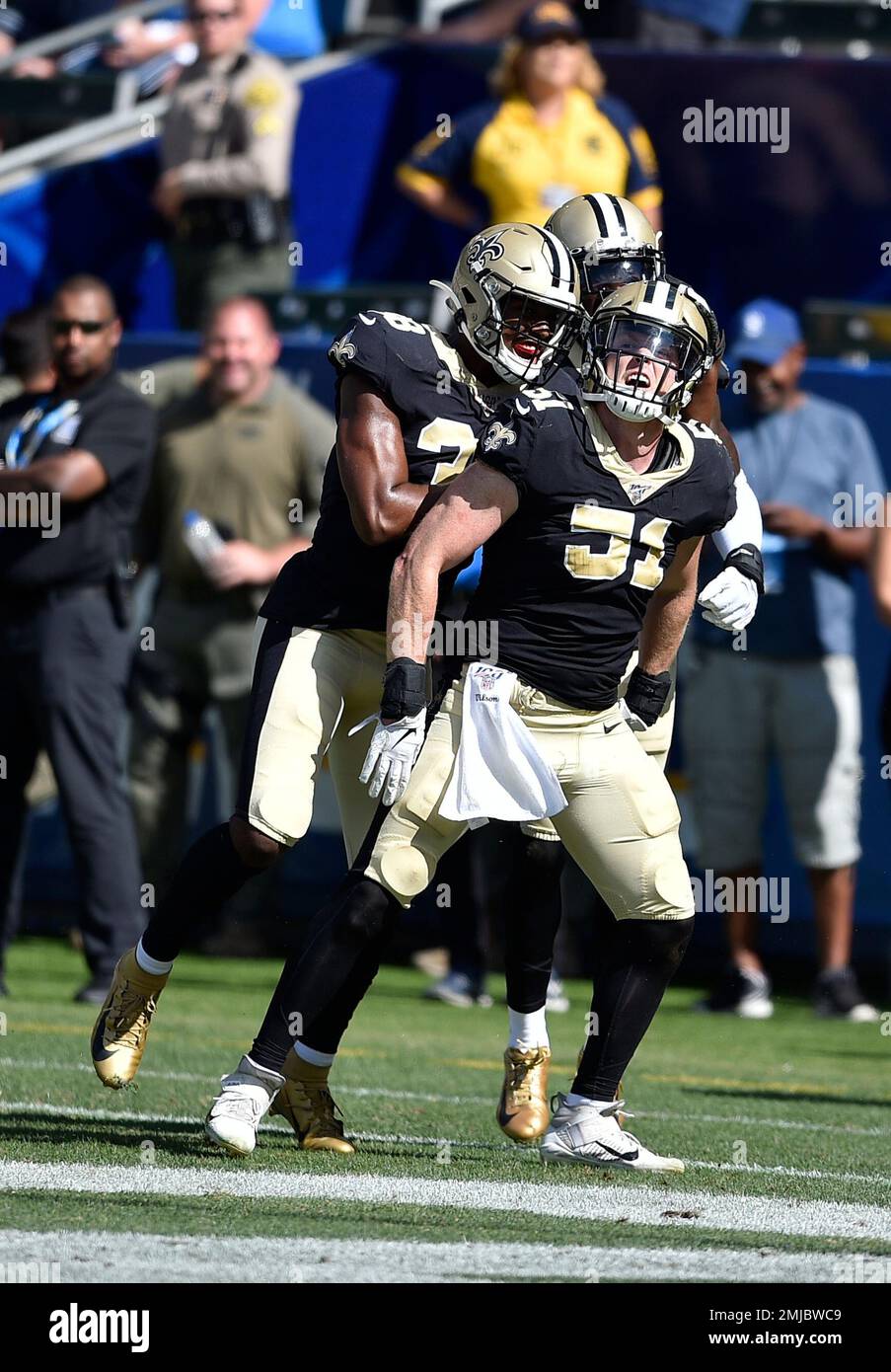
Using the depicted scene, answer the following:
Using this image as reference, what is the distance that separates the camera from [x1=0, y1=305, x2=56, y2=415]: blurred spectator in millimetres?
8570

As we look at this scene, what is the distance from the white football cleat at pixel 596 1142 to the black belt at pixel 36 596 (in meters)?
3.57

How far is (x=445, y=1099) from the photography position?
623cm

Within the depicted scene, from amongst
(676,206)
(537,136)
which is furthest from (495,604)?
(676,206)

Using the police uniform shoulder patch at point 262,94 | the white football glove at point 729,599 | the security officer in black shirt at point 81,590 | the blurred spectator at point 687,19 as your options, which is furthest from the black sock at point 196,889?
the blurred spectator at point 687,19

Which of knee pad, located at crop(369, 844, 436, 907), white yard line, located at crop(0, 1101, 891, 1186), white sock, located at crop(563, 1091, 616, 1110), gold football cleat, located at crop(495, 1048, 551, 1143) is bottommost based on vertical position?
white yard line, located at crop(0, 1101, 891, 1186)

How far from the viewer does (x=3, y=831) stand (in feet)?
27.0

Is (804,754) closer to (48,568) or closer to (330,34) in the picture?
(48,568)

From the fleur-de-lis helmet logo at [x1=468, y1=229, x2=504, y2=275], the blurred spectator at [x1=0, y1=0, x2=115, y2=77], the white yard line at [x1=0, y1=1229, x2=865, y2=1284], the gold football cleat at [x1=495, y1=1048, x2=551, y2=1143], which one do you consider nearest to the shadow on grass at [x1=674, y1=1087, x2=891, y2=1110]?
the gold football cleat at [x1=495, y1=1048, x2=551, y2=1143]

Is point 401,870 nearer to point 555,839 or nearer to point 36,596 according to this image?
point 555,839

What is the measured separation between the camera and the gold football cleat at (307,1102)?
529 cm

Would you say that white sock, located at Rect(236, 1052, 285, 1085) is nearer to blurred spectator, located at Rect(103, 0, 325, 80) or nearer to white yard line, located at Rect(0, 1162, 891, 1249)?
white yard line, located at Rect(0, 1162, 891, 1249)

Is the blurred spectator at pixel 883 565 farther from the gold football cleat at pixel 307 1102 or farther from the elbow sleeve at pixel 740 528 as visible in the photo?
the gold football cleat at pixel 307 1102

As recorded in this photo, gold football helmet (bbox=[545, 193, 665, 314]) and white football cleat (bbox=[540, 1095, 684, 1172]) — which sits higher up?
gold football helmet (bbox=[545, 193, 665, 314])

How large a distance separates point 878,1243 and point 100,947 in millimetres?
4155
